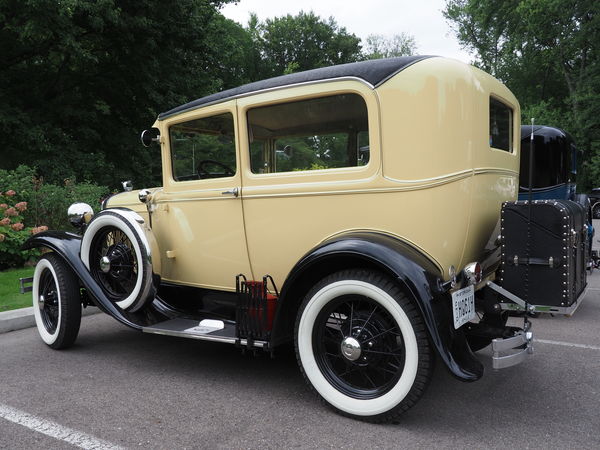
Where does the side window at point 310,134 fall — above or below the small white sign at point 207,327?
above

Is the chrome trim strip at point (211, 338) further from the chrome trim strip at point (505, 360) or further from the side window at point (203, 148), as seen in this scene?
the chrome trim strip at point (505, 360)

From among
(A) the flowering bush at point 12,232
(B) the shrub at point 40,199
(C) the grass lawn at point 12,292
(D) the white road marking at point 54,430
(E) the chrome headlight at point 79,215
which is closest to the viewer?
(D) the white road marking at point 54,430

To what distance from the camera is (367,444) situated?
94.0 inches

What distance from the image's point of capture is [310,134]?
10.5ft

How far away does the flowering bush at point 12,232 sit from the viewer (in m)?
6.68

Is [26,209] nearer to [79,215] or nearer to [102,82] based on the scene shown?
[79,215]

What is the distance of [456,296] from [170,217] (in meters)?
2.24

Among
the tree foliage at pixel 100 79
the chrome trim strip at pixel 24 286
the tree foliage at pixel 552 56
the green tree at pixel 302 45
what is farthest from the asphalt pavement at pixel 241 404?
the green tree at pixel 302 45

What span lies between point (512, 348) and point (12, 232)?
22.1ft

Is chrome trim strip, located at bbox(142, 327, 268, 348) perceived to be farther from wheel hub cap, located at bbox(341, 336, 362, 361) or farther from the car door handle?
the car door handle

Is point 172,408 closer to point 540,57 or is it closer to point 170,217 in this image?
point 170,217

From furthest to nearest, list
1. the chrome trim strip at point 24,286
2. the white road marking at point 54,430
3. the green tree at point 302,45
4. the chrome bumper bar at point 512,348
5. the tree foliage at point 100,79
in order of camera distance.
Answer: the green tree at point 302,45, the tree foliage at point 100,79, the chrome trim strip at point 24,286, the chrome bumper bar at point 512,348, the white road marking at point 54,430

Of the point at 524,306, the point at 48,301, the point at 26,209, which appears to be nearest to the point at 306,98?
the point at 524,306

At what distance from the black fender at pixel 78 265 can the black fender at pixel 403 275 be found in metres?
1.30
